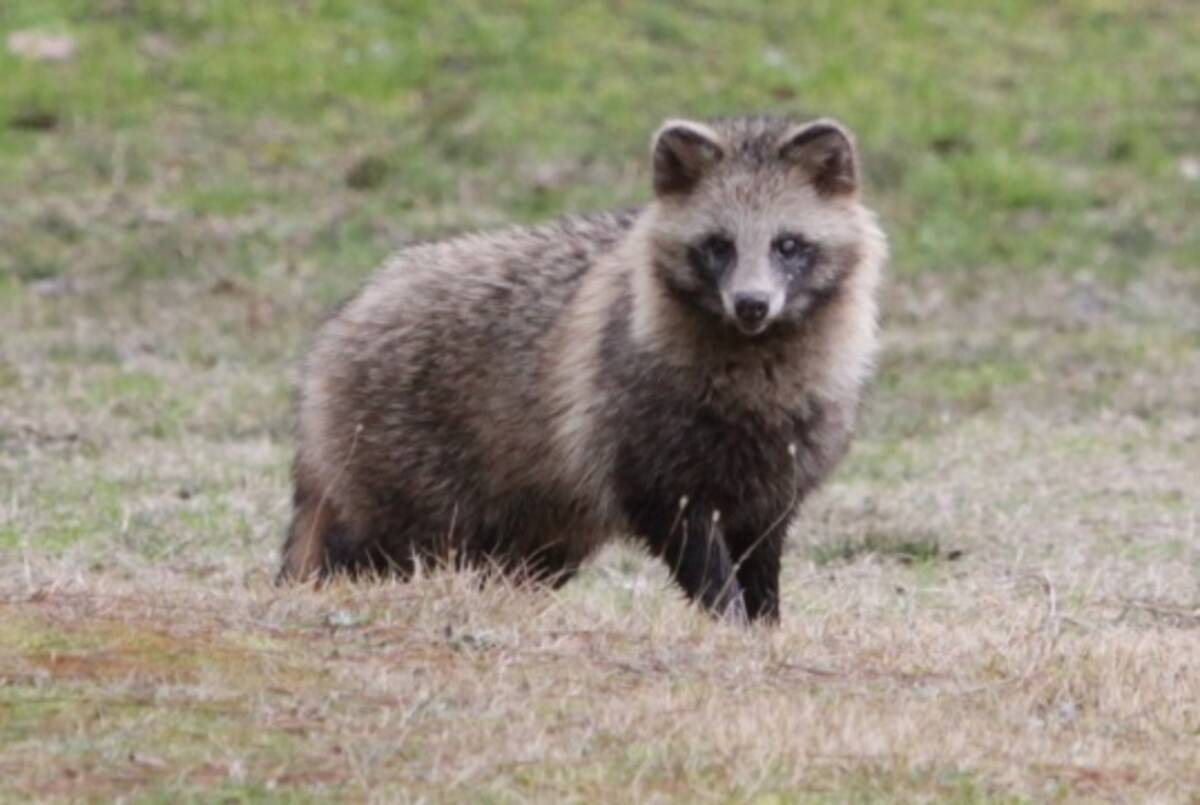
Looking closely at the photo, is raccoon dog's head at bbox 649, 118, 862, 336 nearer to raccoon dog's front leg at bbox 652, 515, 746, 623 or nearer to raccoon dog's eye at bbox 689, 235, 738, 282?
raccoon dog's eye at bbox 689, 235, 738, 282

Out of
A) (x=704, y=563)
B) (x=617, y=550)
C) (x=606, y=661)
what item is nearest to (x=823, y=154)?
(x=704, y=563)

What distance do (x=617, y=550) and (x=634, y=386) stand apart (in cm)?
261

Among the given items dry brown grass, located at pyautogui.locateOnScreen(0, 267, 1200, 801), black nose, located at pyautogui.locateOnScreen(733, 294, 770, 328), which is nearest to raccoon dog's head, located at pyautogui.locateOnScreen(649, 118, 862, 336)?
black nose, located at pyautogui.locateOnScreen(733, 294, 770, 328)

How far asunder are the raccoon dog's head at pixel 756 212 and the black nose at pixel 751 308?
183 millimetres

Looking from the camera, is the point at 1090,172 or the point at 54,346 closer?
the point at 54,346

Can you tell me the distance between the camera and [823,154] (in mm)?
8727

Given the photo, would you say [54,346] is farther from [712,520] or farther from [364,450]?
[712,520]

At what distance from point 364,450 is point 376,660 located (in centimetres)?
249

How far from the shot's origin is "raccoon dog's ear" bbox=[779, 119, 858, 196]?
867cm

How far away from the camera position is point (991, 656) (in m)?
7.56

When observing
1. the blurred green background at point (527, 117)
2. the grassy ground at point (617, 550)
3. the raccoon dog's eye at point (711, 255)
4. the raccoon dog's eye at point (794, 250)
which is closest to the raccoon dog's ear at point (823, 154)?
the raccoon dog's eye at point (794, 250)

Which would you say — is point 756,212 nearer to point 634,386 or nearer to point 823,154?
point 823,154

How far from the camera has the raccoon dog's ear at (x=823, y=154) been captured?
8.67m

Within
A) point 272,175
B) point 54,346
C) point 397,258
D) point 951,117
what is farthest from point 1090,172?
point 397,258
